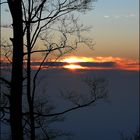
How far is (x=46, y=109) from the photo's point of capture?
97.6ft

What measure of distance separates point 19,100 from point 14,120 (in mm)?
539

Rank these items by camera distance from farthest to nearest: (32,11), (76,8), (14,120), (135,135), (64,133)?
(135,135) → (64,133) → (32,11) → (76,8) → (14,120)

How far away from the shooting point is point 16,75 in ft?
43.0

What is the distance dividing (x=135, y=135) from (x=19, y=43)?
28.1 metres

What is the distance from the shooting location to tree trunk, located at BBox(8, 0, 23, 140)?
511 inches

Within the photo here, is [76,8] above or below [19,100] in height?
above

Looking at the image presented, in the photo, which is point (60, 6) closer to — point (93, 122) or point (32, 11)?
point (32, 11)

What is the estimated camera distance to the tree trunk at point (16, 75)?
12969mm

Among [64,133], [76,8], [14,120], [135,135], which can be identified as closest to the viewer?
[14,120]

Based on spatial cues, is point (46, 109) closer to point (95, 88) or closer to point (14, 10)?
point (95, 88)

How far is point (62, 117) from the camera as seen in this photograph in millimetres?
28594

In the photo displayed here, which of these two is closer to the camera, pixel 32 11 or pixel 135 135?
pixel 32 11

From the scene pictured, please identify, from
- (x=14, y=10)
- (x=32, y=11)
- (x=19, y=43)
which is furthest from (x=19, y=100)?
(x=32, y=11)

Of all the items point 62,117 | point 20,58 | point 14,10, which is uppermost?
point 14,10
